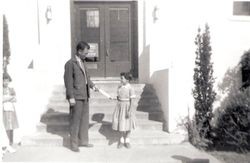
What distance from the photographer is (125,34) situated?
38.1 feet

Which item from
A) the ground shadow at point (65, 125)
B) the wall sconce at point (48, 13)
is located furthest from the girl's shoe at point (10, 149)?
the wall sconce at point (48, 13)

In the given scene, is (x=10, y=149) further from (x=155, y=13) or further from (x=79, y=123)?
(x=155, y=13)

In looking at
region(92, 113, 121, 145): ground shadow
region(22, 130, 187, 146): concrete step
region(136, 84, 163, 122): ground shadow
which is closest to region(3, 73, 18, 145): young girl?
region(22, 130, 187, 146): concrete step

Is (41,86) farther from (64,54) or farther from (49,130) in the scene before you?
(64,54)

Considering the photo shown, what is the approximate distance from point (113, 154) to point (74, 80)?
145cm

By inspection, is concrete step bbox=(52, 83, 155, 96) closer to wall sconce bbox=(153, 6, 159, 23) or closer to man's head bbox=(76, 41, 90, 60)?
wall sconce bbox=(153, 6, 159, 23)

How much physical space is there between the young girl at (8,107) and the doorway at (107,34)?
353cm

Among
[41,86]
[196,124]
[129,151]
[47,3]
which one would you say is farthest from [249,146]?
[47,3]

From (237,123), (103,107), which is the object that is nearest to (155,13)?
(103,107)

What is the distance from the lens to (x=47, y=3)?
10906 millimetres

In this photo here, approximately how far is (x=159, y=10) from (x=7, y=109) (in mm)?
4589

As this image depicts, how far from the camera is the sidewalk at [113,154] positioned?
748cm

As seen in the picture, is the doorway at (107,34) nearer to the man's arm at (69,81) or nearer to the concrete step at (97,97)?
the concrete step at (97,97)

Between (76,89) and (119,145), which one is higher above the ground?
(76,89)
